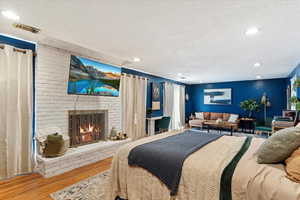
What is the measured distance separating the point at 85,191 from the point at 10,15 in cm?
249

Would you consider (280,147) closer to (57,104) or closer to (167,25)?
(167,25)

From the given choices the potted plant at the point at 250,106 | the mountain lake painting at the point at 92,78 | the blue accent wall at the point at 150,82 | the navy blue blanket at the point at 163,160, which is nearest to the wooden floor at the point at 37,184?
the navy blue blanket at the point at 163,160

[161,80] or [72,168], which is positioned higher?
[161,80]

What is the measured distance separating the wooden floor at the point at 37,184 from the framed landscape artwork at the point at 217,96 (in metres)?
6.60

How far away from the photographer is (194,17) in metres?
1.90

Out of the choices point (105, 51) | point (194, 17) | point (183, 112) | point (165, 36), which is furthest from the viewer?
point (183, 112)

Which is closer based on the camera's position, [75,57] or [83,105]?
[75,57]

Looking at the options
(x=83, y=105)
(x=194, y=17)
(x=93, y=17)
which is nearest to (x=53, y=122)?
(x=83, y=105)

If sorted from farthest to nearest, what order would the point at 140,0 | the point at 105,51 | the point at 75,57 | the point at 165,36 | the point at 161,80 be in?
the point at 161,80
the point at 105,51
the point at 75,57
the point at 165,36
the point at 140,0

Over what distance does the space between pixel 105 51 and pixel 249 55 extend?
124 inches

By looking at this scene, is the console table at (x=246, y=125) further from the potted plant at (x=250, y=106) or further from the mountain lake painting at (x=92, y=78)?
the mountain lake painting at (x=92, y=78)

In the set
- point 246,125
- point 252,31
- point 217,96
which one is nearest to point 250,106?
point 246,125

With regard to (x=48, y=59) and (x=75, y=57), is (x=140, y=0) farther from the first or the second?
(x=48, y=59)

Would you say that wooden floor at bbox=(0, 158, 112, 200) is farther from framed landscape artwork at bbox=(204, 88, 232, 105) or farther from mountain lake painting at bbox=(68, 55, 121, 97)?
framed landscape artwork at bbox=(204, 88, 232, 105)
